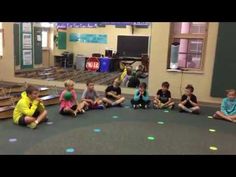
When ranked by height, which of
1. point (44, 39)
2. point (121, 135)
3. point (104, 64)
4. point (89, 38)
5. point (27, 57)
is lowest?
point (121, 135)

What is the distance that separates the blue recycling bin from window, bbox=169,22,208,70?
394cm

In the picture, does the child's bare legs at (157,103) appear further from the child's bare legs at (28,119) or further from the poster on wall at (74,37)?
the poster on wall at (74,37)

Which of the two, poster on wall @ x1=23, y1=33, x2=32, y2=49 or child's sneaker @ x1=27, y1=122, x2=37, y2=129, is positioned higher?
poster on wall @ x1=23, y1=33, x2=32, y2=49

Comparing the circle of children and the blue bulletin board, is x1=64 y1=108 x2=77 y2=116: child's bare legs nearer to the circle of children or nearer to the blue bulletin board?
the circle of children

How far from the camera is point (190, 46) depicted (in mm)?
5574

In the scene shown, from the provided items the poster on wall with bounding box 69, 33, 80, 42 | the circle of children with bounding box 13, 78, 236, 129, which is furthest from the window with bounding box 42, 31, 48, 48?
the circle of children with bounding box 13, 78, 236, 129

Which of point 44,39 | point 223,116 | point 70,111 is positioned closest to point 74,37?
point 44,39

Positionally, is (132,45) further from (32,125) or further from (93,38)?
(32,125)

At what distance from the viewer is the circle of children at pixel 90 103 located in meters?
3.60

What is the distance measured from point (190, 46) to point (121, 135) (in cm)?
302

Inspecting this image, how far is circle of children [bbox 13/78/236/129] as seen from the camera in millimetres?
3602

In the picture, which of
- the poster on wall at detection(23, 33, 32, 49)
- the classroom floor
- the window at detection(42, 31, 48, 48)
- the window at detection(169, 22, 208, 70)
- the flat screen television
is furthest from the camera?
the window at detection(42, 31, 48, 48)

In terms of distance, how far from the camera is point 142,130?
3.68 metres
